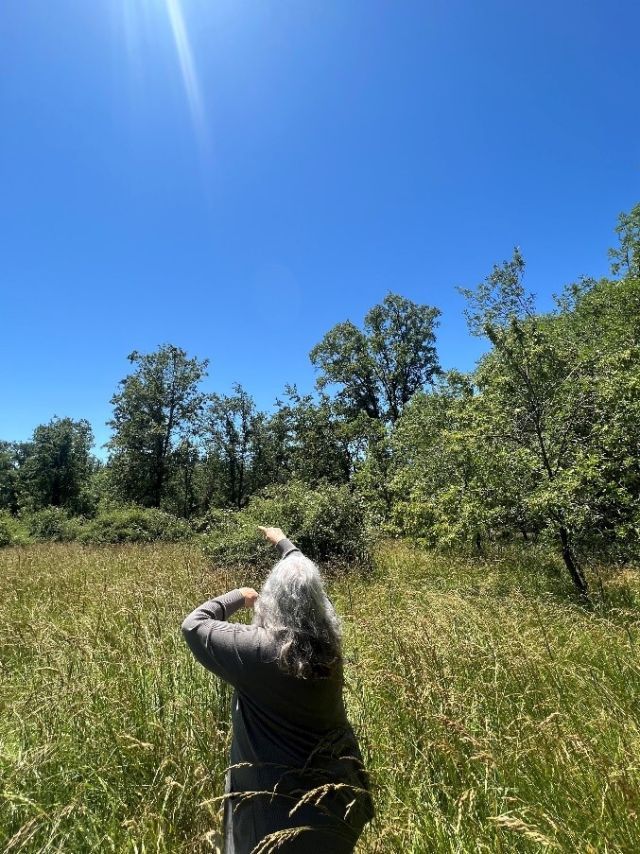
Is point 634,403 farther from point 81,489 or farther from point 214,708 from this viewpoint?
point 81,489

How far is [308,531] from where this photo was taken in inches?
357

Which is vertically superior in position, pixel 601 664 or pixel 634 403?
pixel 634 403

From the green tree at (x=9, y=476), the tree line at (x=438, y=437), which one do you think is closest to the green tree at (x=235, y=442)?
the tree line at (x=438, y=437)

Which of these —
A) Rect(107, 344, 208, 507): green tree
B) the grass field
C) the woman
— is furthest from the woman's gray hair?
Rect(107, 344, 208, 507): green tree

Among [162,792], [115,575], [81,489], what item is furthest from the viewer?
[81,489]

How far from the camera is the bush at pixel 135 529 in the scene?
1742 cm

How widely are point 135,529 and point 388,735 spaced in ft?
58.8

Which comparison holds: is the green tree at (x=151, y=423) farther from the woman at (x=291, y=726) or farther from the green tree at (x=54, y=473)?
the woman at (x=291, y=726)

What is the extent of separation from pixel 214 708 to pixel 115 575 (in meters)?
5.21

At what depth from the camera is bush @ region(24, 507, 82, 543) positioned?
749 inches

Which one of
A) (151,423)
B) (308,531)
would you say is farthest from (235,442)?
(308,531)

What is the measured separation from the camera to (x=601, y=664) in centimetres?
341

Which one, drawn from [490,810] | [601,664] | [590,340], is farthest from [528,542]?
[590,340]

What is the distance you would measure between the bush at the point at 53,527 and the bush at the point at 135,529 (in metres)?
0.87
